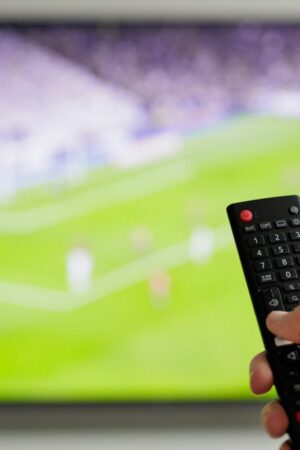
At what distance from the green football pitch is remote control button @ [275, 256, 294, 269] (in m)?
0.50

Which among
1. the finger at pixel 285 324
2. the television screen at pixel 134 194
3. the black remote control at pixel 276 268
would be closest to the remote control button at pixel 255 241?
the black remote control at pixel 276 268

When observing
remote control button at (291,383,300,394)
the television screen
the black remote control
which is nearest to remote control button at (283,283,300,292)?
the black remote control

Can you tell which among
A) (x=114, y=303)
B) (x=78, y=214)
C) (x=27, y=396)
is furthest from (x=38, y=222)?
(x=27, y=396)

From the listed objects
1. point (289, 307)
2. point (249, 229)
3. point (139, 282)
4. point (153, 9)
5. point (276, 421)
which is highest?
point (153, 9)

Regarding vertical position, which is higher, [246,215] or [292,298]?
[246,215]

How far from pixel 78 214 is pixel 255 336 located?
1.42ft

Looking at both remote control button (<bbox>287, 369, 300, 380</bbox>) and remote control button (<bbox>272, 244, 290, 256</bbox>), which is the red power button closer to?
remote control button (<bbox>272, 244, 290, 256</bbox>)

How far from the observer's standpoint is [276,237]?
732 millimetres

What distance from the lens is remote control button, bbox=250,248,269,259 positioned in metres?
0.71

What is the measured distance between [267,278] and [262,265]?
17mm

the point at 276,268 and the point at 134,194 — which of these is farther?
the point at 134,194

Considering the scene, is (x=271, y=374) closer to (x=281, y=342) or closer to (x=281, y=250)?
(x=281, y=342)

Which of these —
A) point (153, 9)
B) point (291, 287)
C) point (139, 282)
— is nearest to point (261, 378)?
point (291, 287)

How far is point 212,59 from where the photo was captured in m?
1.26
